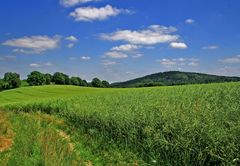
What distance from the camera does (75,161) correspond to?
548 inches

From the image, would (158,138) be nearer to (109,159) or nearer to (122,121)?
(109,159)

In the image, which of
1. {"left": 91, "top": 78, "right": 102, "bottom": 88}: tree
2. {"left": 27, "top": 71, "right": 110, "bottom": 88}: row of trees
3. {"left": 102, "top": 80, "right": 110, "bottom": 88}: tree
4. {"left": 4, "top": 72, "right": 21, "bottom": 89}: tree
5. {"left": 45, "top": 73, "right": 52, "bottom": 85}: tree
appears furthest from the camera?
{"left": 102, "top": 80, "right": 110, "bottom": 88}: tree

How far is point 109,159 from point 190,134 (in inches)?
163

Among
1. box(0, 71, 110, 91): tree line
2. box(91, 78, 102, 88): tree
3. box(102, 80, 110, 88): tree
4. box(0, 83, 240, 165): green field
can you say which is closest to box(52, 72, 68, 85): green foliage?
box(0, 71, 110, 91): tree line

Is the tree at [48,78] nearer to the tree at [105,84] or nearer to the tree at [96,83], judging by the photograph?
the tree at [96,83]

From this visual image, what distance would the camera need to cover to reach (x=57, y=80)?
129 m

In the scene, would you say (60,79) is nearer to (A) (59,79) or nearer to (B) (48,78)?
(A) (59,79)

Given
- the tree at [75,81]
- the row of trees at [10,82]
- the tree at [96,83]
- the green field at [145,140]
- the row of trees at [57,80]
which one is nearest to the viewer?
the green field at [145,140]

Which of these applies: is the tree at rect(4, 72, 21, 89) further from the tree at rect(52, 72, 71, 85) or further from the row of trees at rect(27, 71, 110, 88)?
the tree at rect(52, 72, 71, 85)

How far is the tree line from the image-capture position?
116 m

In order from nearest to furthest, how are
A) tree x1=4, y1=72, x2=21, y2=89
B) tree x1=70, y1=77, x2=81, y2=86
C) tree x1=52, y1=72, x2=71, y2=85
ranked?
1. tree x1=4, y1=72, x2=21, y2=89
2. tree x1=52, y1=72, x2=71, y2=85
3. tree x1=70, y1=77, x2=81, y2=86

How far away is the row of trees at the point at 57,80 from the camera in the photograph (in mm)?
119625

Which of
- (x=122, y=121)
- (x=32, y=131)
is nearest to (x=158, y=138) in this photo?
(x=122, y=121)


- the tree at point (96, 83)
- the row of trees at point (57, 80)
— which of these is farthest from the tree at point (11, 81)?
the tree at point (96, 83)
